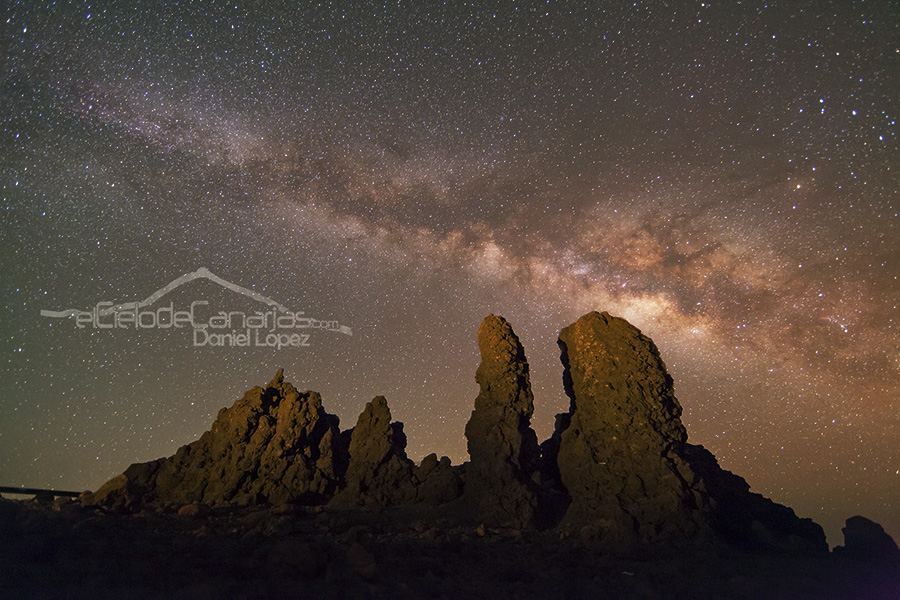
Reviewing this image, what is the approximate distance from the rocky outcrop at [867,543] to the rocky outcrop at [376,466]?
17.7 metres

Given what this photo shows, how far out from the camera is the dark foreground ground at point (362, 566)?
9758mm

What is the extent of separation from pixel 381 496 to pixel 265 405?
8774mm

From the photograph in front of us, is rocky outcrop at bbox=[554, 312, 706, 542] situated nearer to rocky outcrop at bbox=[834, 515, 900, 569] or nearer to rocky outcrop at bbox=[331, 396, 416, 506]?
rocky outcrop at bbox=[834, 515, 900, 569]

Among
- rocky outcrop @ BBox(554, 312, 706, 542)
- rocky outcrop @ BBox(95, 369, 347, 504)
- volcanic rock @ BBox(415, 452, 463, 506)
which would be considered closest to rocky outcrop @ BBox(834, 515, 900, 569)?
rocky outcrop @ BBox(554, 312, 706, 542)

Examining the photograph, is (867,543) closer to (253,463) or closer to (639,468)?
(639,468)

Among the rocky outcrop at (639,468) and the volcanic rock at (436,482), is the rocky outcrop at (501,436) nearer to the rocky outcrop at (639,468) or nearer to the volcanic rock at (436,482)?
the volcanic rock at (436,482)

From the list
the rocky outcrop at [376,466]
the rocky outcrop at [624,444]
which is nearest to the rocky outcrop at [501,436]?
the rocky outcrop at [624,444]

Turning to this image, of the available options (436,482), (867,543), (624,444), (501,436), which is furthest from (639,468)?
(867,543)

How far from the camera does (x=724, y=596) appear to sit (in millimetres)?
11352

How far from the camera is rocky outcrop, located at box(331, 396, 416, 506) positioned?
22797 millimetres

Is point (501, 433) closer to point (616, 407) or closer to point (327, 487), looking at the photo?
point (616, 407)

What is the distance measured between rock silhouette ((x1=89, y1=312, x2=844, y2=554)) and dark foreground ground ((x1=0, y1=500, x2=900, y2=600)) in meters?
1.95

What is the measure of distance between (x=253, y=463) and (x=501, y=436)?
12500 millimetres

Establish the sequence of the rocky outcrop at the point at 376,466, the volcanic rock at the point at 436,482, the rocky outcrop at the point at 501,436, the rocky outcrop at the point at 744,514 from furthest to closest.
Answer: the rocky outcrop at the point at 376,466 → the volcanic rock at the point at 436,482 → the rocky outcrop at the point at 501,436 → the rocky outcrop at the point at 744,514
